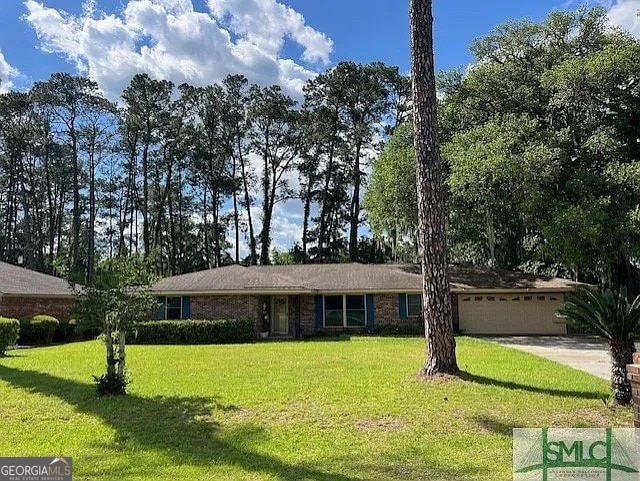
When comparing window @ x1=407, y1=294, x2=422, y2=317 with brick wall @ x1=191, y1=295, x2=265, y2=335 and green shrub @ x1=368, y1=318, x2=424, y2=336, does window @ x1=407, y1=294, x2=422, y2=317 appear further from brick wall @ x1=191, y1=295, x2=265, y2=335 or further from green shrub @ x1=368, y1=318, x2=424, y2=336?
brick wall @ x1=191, y1=295, x2=265, y2=335

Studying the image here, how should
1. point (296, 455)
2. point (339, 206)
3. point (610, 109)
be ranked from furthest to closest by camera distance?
point (339, 206) < point (610, 109) < point (296, 455)

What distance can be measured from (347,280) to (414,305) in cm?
305

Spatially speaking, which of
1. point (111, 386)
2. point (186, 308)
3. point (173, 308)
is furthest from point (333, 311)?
point (111, 386)

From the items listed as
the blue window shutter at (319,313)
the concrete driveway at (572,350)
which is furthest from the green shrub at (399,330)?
the concrete driveway at (572,350)

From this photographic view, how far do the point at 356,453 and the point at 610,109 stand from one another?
18611 mm

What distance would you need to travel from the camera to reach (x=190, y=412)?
7008 mm

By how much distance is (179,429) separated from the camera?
20.4 feet

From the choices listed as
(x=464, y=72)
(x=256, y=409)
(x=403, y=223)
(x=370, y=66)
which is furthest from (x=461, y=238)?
(x=256, y=409)

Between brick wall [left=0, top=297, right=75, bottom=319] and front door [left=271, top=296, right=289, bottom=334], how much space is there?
7.86 meters

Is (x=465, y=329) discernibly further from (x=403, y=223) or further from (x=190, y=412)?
(x=190, y=412)

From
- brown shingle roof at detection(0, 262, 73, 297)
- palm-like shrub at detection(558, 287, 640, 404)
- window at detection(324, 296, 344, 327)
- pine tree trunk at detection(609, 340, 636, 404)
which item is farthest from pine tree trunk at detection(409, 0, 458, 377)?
brown shingle roof at detection(0, 262, 73, 297)

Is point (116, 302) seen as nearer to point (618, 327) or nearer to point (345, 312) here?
point (618, 327)

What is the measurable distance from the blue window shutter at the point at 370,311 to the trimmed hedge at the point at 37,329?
1240 cm

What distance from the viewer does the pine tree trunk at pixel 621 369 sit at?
7094mm
